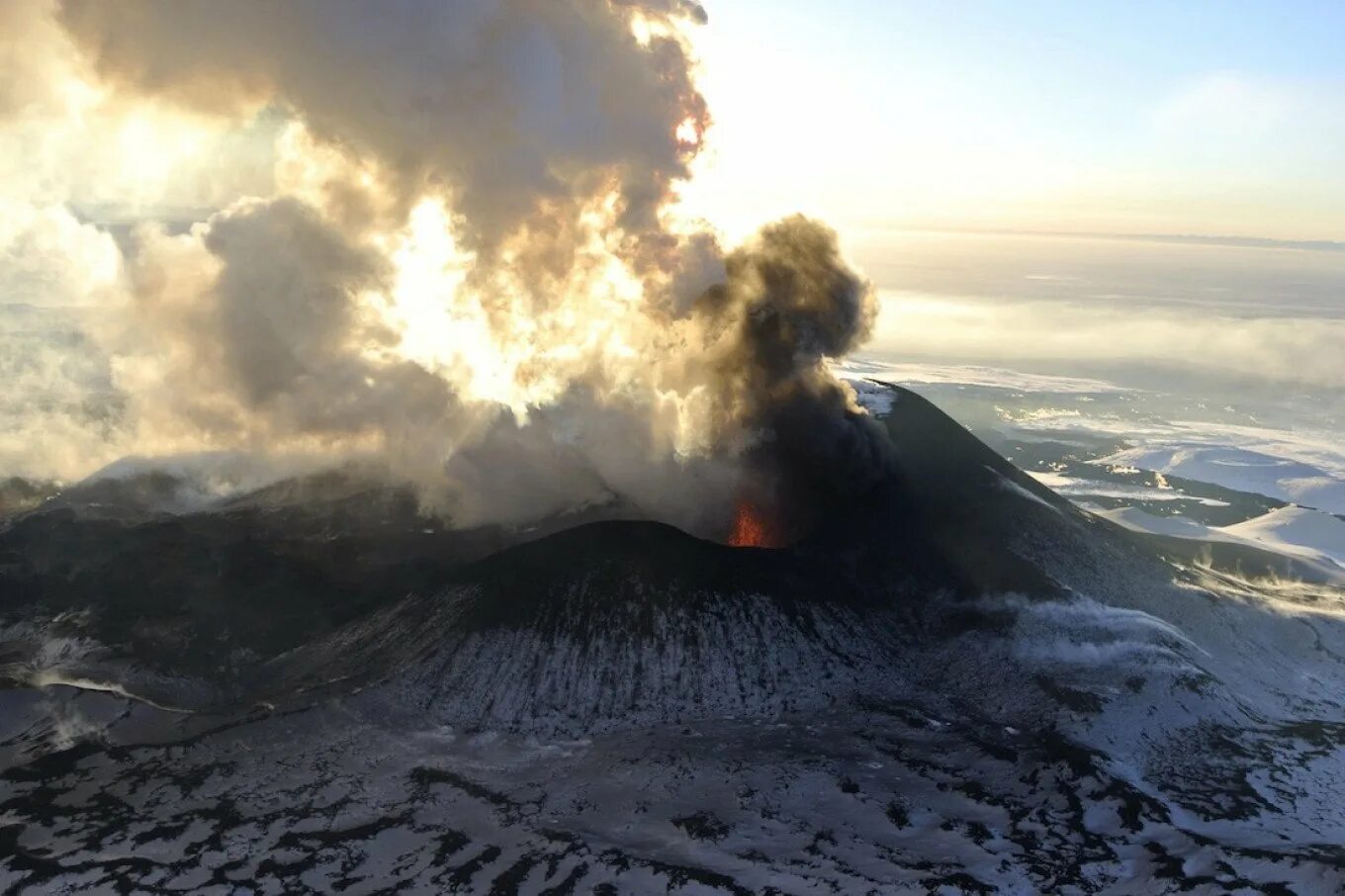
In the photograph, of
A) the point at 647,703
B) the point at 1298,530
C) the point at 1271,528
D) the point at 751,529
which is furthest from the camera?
the point at 1271,528

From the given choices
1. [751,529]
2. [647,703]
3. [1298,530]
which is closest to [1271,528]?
[1298,530]

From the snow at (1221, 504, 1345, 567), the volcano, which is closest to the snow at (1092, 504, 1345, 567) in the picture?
the snow at (1221, 504, 1345, 567)

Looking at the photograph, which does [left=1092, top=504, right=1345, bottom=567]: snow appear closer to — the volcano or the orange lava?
the volcano

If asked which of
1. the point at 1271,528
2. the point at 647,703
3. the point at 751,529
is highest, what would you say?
the point at 751,529

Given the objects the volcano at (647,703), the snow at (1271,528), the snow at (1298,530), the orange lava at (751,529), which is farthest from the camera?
the snow at (1298,530)

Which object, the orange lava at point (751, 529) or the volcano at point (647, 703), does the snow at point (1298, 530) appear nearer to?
the volcano at point (647, 703)

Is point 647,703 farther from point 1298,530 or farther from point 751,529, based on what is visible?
point 1298,530

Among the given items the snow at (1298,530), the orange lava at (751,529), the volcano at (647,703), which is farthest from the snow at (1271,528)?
the orange lava at (751,529)
